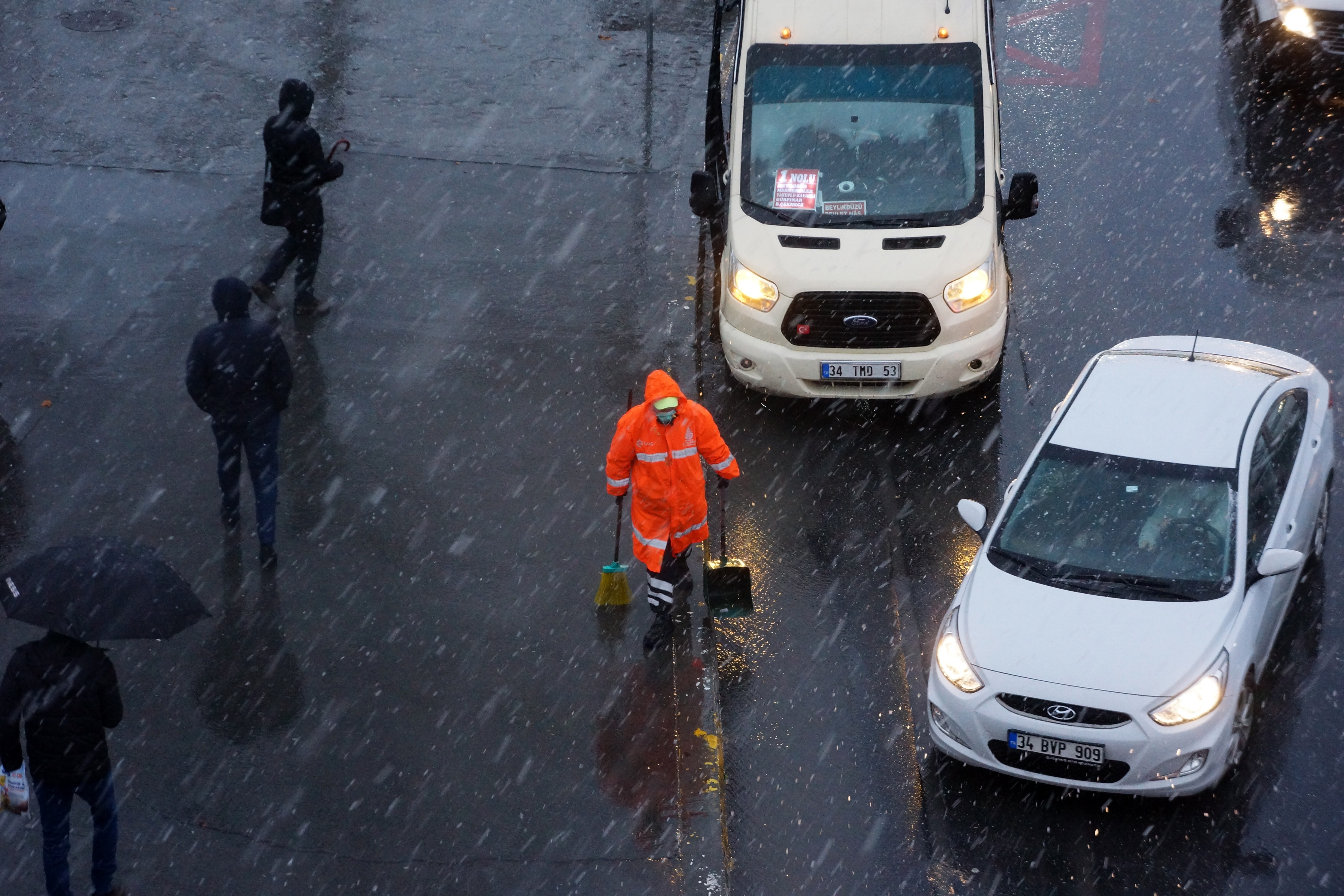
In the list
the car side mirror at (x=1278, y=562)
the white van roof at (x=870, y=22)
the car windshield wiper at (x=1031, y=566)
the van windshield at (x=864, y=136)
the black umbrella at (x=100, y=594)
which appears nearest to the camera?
the black umbrella at (x=100, y=594)

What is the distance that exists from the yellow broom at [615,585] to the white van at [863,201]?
7.50 ft

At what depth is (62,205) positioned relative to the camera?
42.6 feet

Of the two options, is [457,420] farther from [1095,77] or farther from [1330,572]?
[1095,77]

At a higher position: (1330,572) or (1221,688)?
Answer: (1221,688)

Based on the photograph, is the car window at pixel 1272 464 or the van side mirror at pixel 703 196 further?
the van side mirror at pixel 703 196

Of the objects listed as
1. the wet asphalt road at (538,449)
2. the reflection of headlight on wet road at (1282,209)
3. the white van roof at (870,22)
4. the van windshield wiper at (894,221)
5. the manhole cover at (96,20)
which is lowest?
the wet asphalt road at (538,449)

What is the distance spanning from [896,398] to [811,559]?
1.61 m

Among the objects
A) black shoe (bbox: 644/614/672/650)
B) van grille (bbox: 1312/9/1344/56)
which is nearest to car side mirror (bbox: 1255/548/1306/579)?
black shoe (bbox: 644/614/672/650)

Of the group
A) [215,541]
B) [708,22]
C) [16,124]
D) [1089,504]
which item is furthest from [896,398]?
[16,124]

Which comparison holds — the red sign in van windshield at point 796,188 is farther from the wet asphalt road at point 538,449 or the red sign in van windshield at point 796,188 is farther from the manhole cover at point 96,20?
the manhole cover at point 96,20

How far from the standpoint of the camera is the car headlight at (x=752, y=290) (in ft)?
33.8

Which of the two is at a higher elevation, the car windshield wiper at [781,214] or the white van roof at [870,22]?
the white van roof at [870,22]

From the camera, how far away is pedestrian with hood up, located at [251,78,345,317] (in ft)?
35.8

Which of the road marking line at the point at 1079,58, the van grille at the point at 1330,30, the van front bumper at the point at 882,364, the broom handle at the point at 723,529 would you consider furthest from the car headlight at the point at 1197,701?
the road marking line at the point at 1079,58
